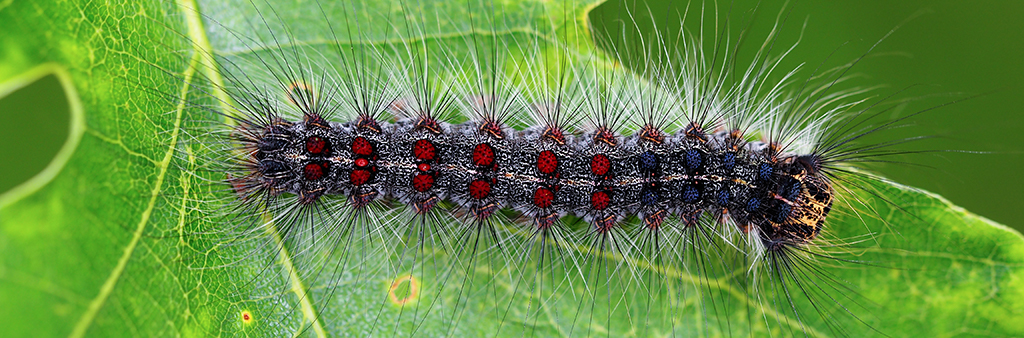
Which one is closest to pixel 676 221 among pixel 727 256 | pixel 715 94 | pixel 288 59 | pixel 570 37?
pixel 727 256

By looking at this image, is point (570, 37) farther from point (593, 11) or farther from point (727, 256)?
point (727, 256)

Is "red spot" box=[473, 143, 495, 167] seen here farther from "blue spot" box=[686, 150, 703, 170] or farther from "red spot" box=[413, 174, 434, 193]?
"blue spot" box=[686, 150, 703, 170]

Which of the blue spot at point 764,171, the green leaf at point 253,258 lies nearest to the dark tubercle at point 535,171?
the blue spot at point 764,171

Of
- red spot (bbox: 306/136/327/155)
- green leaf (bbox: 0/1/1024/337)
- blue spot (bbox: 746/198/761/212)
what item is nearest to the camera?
green leaf (bbox: 0/1/1024/337)

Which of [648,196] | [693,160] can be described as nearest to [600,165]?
[648,196]

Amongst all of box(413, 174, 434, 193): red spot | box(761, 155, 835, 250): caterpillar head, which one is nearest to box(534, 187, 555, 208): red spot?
→ box(413, 174, 434, 193): red spot

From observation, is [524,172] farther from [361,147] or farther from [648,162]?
[361,147]

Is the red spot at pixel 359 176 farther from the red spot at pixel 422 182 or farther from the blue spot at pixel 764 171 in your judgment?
the blue spot at pixel 764 171
